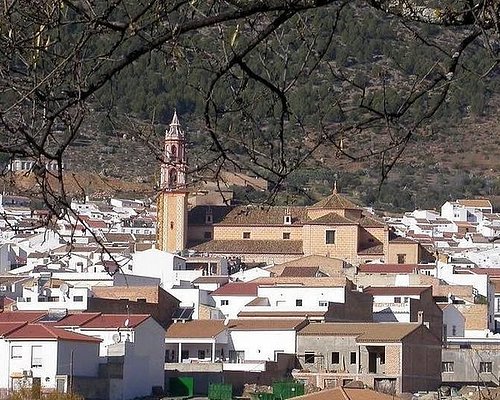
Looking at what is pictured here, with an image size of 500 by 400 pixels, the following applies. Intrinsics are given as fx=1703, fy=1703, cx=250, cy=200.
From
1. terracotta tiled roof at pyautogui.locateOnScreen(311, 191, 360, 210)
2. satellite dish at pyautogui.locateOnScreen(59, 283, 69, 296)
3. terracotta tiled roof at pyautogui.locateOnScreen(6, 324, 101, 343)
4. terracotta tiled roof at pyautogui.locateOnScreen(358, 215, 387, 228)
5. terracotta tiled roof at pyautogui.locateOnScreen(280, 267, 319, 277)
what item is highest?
terracotta tiled roof at pyautogui.locateOnScreen(311, 191, 360, 210)

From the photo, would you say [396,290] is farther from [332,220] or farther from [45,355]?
[45,355]

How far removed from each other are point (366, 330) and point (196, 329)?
5.59m

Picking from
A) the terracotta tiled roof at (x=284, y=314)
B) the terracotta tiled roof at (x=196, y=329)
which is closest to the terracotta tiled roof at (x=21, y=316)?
the terracotta tiled roof at (x=196, y=329)

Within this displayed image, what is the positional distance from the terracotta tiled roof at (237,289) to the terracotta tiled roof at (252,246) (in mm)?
16893

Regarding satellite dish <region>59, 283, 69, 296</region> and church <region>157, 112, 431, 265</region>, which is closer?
satellite dish <region>59, 283, 69, 296</region>

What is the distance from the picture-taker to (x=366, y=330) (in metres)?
51.1

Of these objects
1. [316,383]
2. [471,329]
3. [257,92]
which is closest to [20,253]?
[471,329]

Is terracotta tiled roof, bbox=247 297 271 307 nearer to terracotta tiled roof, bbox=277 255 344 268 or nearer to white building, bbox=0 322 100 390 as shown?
terracotta tiled roof, bbox=277 255 344 268

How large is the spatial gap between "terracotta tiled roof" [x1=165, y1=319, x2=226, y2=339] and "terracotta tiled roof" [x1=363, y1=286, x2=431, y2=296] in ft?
26.7

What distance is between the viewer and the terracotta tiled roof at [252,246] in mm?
81188

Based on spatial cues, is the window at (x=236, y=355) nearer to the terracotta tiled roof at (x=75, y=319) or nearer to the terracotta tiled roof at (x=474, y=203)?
the terracotta tiled roof at (x=75, y=319)

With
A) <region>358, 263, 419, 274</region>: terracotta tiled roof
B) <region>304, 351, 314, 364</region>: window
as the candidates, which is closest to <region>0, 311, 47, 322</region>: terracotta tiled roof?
<region>304, 351, 314, 364</region>: window

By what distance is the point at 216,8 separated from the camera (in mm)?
4414

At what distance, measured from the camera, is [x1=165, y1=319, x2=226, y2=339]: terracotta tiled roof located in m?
52.0
